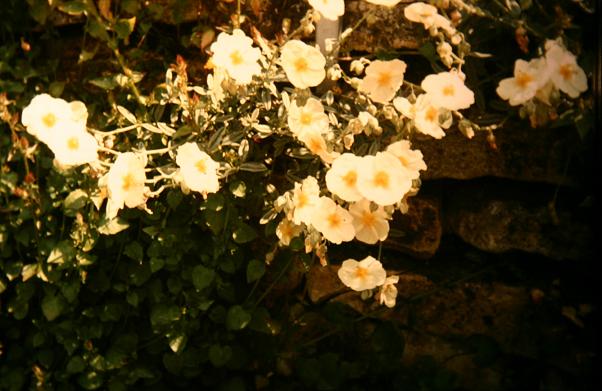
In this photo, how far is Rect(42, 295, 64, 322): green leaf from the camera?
1667 millimetres

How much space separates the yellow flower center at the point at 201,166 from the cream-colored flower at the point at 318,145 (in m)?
0.24

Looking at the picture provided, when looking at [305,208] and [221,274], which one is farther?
[221,274]

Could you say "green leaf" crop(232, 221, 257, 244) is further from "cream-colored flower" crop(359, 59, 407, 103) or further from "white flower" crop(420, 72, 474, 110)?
"white flower" crop(420, 72, 474, 110)

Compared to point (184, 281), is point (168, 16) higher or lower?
higher

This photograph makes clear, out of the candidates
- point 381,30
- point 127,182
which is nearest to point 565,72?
point 381,30

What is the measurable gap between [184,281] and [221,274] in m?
0.11

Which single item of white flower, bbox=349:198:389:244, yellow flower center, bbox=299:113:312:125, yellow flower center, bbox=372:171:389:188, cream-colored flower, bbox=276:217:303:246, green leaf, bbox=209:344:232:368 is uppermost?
yellow flower center, bbox=299:113:312:125

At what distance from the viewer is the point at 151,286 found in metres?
1.64

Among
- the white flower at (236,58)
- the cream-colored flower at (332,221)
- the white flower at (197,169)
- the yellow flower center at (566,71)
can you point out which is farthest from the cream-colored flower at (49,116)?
the yellow flower center at (566,71)

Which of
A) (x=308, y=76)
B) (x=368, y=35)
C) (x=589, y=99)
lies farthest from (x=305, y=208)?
(x=589, y=99)

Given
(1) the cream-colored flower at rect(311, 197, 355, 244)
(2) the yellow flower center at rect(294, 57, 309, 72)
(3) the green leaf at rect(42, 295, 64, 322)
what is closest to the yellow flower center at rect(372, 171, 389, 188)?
(1) the cream-colored flower at rect(311, 197, 355, 244)

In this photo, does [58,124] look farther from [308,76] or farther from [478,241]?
[478,241]

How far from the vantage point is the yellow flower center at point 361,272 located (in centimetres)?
139

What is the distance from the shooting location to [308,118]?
138cm
